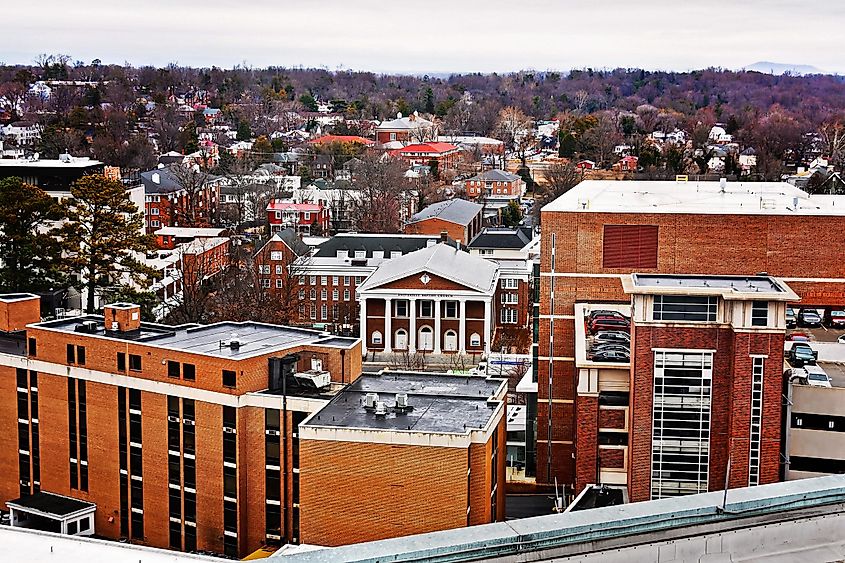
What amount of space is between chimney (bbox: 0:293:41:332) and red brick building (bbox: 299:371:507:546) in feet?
34.9

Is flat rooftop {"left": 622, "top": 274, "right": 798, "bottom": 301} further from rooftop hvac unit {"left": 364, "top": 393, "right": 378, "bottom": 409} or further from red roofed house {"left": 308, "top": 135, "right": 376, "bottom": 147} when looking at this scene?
red roofed house {"left": 308, "top": 135, "right": 376, "bottom": 147}

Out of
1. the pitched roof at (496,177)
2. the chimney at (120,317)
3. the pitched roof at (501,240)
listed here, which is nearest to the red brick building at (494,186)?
the pitched roof at (496,177)

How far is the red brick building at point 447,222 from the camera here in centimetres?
5903

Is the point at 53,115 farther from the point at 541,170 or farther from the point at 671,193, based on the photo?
the point at 671,193

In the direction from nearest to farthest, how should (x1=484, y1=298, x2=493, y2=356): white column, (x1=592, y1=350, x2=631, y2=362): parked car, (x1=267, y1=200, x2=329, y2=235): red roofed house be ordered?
(x1=592, y1=350, x2=631, y2=362): parked car → (x1=484, y1=298, x2=493, y2=356): white column → (x1=267, y1=200, x2=329, y2=235): red roofed house

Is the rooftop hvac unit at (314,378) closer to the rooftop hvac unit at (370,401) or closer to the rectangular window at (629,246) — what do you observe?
the rooftop hvac unit at (370,401)

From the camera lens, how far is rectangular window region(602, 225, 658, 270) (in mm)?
26078

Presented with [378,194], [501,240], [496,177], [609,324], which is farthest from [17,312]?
[496,177]

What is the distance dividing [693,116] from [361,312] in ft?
315

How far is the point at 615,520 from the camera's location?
6883 mm

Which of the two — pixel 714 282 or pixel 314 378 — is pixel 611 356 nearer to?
pixel 714 282

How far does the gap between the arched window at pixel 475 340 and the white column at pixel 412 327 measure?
82.1 inches

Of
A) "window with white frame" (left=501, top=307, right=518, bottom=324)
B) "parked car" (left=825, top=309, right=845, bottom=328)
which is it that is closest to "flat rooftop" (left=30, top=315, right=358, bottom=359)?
"parked car" (left=825, top=309, right=845, bottom=328)

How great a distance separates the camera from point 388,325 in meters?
42.3
